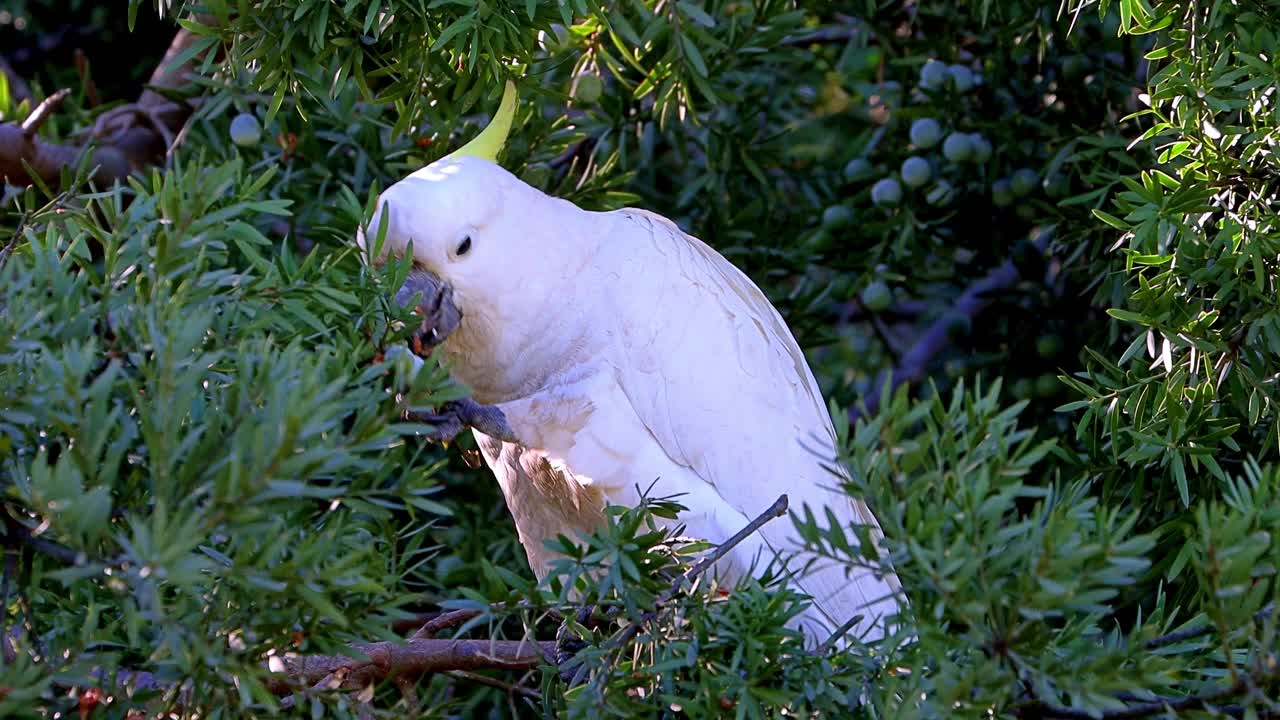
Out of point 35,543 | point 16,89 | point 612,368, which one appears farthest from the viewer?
point 16,89

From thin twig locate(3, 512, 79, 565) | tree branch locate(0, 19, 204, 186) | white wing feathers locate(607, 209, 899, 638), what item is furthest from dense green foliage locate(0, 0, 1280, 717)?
white wing feathers locate(607, 209, 899, 638)

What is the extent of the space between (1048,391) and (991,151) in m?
0.51

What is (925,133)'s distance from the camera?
8.74ft

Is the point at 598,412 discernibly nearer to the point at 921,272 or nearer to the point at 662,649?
the point at 662,649

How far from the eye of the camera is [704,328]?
2012mm

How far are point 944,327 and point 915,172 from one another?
488mm

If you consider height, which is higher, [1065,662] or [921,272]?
[1065,662]

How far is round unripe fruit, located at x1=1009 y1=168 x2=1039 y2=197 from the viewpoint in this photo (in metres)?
2.62

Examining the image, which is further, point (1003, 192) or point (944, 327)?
point (944, 327)

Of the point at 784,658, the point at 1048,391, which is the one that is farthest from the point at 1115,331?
the point at 784,658

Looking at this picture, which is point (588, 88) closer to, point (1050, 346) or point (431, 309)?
point (431, 309)

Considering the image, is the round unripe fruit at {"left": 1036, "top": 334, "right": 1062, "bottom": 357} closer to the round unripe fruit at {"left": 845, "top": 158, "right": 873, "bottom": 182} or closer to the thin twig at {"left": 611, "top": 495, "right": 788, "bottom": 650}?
the round unripe fruit at {"left": 845, "top": 158, "right": 873, "bottom": 182}

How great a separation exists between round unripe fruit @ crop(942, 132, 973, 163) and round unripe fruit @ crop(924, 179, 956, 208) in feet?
0.24

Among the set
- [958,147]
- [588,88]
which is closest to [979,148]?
[958,147]
